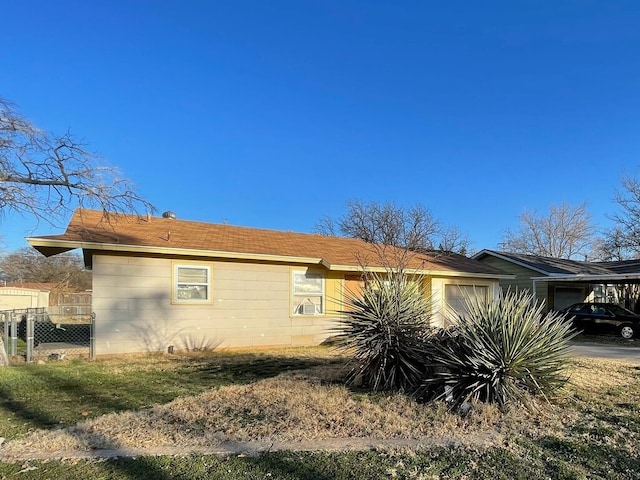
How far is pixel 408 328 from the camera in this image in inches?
280

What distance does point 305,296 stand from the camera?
13344 mm

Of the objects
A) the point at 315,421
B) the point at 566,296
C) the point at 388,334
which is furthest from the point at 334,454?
the point at 566,296

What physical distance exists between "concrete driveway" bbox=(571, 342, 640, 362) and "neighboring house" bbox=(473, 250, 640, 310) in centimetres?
393

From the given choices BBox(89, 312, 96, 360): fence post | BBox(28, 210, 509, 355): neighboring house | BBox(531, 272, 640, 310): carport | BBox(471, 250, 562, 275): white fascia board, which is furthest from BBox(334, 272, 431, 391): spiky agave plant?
BBox(471, 250, 562, 275): white fascia board

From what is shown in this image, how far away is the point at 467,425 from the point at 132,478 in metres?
3.35

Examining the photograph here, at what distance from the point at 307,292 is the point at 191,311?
3.40 meters

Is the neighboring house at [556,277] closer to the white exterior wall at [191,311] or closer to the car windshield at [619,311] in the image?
the car windshield at [619,311]

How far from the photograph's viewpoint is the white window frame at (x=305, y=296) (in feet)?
42.9

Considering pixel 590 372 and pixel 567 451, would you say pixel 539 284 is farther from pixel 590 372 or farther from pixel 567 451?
pixel 567 451

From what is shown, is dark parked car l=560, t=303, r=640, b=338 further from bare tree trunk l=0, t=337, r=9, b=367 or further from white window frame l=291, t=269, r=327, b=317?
bare tree trunk l=0, t=337, r=9, b=367

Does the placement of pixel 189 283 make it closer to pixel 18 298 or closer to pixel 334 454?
pixel 334 454

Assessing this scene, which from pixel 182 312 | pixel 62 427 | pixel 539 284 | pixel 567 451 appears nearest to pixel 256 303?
pixel 182 312

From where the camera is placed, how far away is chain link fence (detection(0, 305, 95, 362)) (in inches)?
401

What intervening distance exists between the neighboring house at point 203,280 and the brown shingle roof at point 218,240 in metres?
0.04
